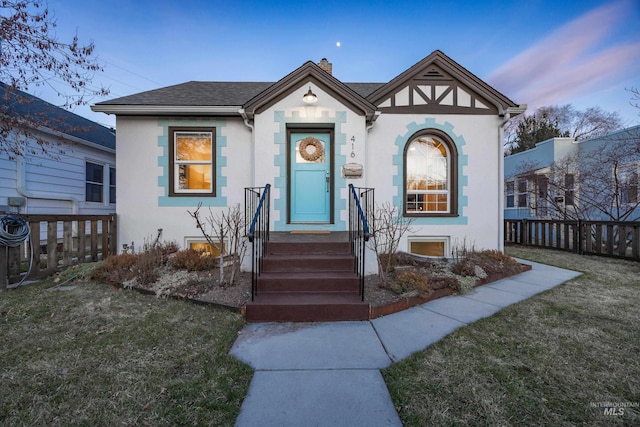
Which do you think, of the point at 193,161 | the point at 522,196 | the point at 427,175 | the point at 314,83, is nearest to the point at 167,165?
the point at 193,161

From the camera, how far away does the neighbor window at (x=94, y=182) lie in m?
8.35

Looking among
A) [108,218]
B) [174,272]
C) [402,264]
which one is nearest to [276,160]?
[174,272]

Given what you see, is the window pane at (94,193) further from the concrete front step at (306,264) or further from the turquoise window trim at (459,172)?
the turquoise window trim at (459,172)

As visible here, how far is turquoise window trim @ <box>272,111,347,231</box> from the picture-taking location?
537 centimetres

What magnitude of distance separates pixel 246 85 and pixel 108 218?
5.49 metres

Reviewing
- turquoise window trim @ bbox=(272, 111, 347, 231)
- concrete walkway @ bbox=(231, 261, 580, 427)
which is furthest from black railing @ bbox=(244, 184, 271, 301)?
concrete walkway @ bbox=(231, 261, 580, 427)

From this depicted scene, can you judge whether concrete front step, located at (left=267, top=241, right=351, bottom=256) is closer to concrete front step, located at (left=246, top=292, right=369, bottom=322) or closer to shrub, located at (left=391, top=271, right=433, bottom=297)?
shrub, located at (left=391, top=271, right=433, bottom=297)

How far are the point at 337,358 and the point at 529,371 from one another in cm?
166

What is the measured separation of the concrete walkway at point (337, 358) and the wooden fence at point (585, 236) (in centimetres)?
500

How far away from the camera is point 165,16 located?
33.5ft

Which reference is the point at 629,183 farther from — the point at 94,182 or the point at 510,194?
the point at 94,182

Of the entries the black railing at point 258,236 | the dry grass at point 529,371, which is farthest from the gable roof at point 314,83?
the dry grass at point 529,371

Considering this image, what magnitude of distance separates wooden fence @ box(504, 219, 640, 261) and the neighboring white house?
3.23 metres

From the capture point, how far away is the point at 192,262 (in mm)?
4695
